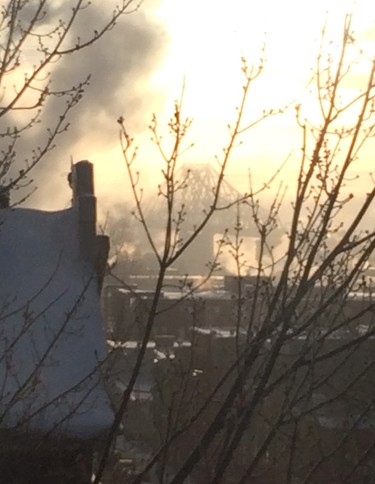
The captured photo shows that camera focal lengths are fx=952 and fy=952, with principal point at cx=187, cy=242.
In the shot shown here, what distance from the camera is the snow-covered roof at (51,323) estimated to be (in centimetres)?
652

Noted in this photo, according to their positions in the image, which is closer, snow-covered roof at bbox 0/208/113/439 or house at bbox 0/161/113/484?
house at bbox 0/161/113/484

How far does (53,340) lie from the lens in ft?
17.5

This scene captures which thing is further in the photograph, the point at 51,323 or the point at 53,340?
the point at 51,323

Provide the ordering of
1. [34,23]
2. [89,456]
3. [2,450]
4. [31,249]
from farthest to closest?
[31,249]
[89,456]
[34,23]
[2,450]

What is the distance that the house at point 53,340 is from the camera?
18.7 ft

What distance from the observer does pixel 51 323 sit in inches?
291

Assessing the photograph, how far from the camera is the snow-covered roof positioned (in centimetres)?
652

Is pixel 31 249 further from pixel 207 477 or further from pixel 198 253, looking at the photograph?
pixel 198 253

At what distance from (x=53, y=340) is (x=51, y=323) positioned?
2.08 m

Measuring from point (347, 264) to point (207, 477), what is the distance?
129 cm

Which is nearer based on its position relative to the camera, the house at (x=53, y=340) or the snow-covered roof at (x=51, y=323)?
the house at (x=53, y=340)

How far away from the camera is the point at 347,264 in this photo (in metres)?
4.87

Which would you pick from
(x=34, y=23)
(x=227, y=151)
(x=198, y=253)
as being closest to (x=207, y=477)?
(x=227, y=151)

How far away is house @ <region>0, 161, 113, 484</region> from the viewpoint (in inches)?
225
